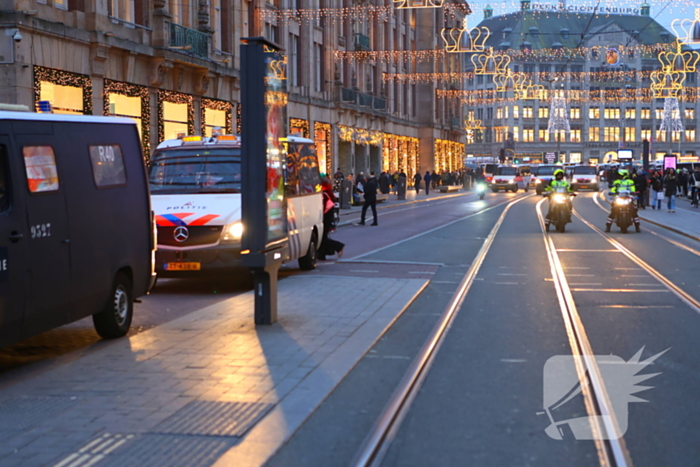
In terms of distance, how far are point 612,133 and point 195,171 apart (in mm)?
120486

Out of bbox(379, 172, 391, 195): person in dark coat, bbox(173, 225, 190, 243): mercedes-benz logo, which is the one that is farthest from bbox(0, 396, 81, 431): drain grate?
bbox(379, 172, 391, 195): person in dark coat

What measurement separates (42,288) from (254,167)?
8.39 ft

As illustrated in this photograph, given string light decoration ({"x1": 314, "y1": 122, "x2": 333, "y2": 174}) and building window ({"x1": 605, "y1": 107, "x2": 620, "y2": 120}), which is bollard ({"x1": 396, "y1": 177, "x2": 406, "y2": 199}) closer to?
string light decoration ({"x1": 314, "y1": 122, "x2": 333, "y2": 174})

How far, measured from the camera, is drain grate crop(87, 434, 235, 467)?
5.23 metres

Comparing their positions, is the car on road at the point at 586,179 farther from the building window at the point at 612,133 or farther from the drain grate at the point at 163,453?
the drain grate at the point at 163,453

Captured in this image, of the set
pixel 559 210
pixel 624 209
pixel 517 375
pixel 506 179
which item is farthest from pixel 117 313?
pixel 506 179

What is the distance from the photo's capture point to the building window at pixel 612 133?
12775 cm

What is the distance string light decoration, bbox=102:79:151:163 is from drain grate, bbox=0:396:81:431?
2040 centimetres

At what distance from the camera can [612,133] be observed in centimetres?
12775

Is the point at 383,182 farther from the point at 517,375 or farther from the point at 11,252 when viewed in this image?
the point at 11,252

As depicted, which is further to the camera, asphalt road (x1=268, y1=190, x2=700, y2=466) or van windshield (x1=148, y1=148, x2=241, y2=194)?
van windshield (x1=148, y1=148, x2=241, y2=194)

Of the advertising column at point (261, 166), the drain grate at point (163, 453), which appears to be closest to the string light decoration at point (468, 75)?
the advertising column at point (261, 166)

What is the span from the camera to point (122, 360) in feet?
26.8

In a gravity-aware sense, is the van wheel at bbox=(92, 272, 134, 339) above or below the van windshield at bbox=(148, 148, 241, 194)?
below
